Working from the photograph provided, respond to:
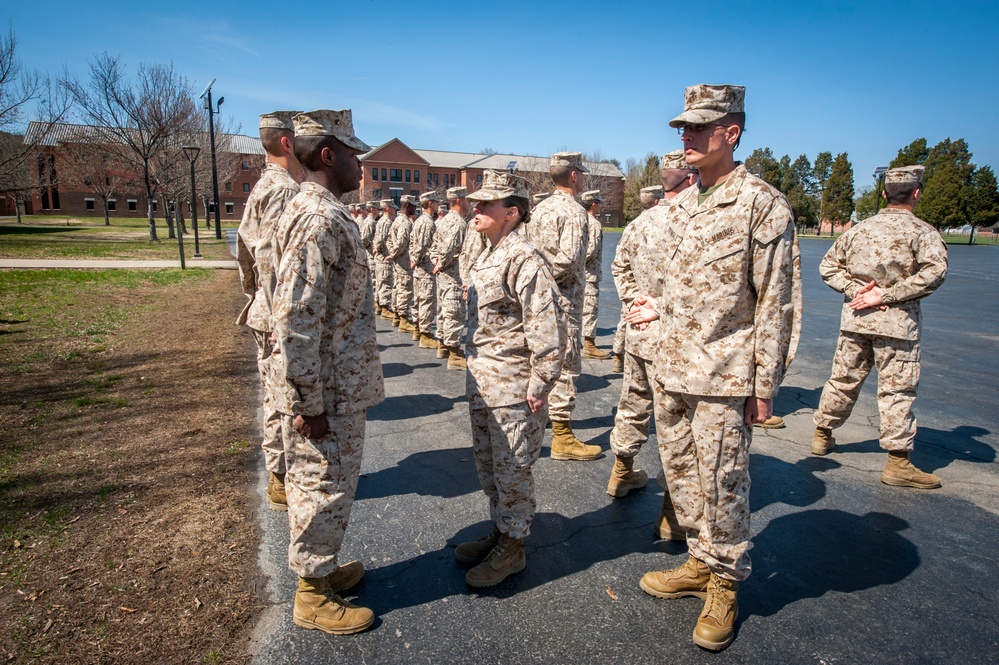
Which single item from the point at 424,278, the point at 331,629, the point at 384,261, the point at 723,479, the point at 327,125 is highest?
the point at 327,125

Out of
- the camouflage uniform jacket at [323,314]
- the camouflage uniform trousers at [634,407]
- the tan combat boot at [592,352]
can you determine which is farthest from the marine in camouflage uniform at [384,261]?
the camouflage uniform jacket at [323,314]

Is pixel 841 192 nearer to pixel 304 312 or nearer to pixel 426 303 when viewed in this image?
pixel 426 303

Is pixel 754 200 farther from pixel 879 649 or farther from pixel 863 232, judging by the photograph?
pixel 863 232

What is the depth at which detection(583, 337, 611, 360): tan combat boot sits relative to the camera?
8641mm

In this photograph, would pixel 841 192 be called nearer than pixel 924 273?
No

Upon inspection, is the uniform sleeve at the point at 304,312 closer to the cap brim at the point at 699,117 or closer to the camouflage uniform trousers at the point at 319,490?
the camouflage uniform trousers at the point at 319,490

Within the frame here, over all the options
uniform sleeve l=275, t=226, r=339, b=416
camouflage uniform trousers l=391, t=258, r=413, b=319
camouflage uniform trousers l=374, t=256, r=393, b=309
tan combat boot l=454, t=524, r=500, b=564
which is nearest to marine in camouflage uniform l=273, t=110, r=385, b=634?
uniform sleeve l=275, t=226, r=339, b=416

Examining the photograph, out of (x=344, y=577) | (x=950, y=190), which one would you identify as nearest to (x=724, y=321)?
(x=344, y=577)

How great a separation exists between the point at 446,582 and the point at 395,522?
75cm

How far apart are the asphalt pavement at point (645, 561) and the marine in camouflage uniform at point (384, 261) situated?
20.6 feet

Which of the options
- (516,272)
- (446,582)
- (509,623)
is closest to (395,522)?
(446,582)

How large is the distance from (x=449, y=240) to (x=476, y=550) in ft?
18.8

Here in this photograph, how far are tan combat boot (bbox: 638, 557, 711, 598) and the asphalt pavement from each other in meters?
0.06

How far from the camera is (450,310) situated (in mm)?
8430
